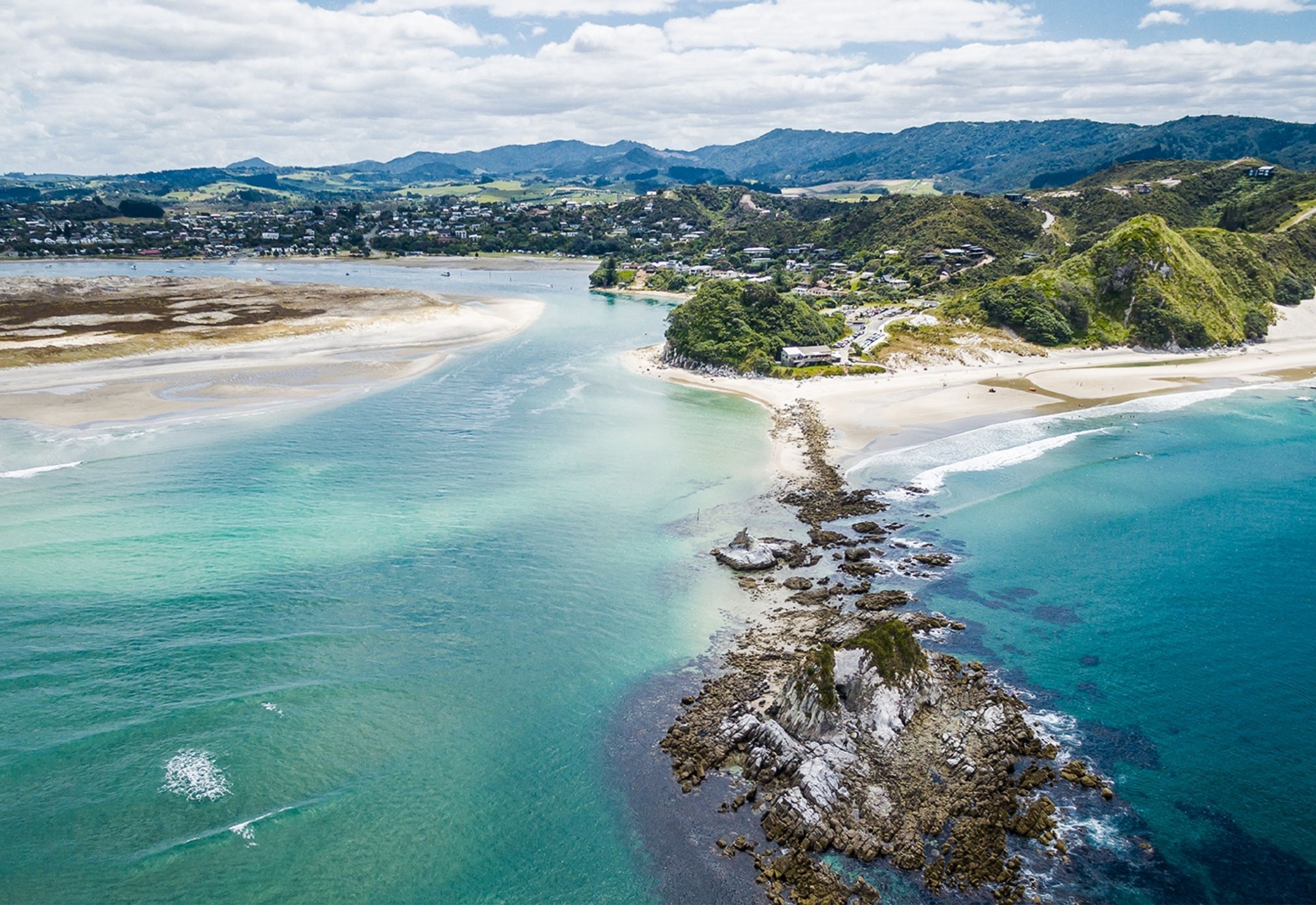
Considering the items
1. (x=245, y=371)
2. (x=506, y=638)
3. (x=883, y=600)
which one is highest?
(x=245, y=371)

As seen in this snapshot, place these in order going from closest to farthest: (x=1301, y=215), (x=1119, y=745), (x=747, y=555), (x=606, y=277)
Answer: (x=1119, y=745), (x=747, y=555), (x=1301, y=215), (x=606, y=277)

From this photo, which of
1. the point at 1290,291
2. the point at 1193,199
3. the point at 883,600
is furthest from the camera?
the point at 1193,199

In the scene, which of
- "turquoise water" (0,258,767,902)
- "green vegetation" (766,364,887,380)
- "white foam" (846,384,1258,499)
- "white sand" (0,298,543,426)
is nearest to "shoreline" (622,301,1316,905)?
"turquoise water" (0,258,767,902)

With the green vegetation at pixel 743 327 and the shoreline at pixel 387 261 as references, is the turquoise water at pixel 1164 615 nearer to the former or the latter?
the green vegetation at pixel 743 327

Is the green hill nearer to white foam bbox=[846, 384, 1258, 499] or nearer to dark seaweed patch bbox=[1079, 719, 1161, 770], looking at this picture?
white foam bbox=[846, 384, 1258, 499]

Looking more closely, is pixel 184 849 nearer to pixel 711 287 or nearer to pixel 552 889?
pixel 552 889

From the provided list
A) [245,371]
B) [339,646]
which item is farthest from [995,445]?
[245,371]

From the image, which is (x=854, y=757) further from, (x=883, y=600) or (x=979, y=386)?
(x=979, y=386)
